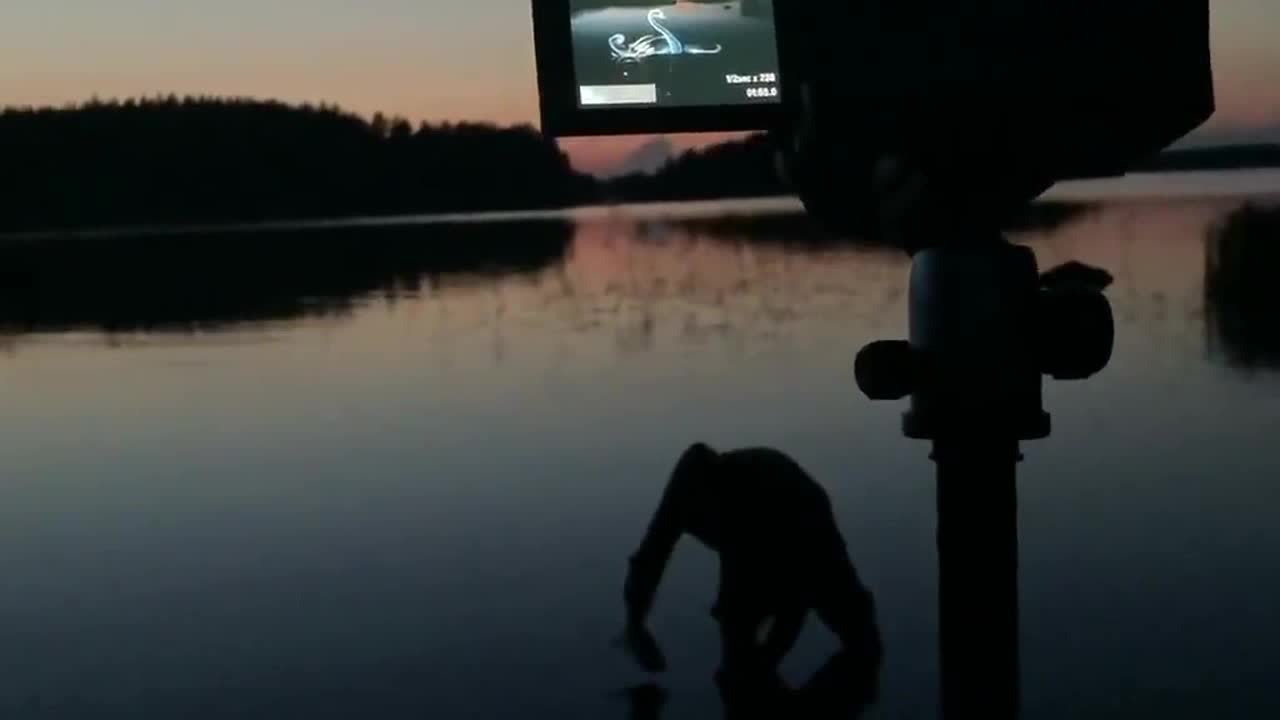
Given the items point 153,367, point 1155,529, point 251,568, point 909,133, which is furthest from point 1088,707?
point 153,367

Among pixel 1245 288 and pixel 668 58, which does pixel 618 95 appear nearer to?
pixel 668 58

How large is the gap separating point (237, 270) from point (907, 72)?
910 inches

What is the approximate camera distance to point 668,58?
3.23ft

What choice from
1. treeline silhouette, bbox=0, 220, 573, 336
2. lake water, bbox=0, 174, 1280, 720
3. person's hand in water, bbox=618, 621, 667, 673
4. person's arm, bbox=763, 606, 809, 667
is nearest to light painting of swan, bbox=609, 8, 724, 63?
lake water, bbox=0, 174, 1280, 720

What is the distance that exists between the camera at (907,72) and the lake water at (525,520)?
0.79m

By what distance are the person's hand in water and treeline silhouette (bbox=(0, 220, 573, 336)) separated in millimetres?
10363

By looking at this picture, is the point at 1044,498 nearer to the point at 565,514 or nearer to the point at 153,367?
the point at 565,514

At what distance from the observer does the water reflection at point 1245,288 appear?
28.5 ft

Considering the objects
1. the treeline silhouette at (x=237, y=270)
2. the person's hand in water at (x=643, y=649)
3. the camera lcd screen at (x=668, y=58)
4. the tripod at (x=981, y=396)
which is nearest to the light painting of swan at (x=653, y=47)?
the camera lcd screen at (x=668, y=58)

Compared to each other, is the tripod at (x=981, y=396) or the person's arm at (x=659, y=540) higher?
the tripod at (x=981, y=396)

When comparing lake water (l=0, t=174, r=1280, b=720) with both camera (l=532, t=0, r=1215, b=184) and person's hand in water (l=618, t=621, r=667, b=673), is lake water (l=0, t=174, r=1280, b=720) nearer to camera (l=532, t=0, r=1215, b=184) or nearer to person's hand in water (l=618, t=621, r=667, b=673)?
person's hand in water (l=618, t=621, r=667, b=673)

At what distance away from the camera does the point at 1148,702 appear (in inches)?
104

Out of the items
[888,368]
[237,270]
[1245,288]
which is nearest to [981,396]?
[888,368]

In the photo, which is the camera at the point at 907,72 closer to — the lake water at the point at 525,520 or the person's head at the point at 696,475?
the lake water at the point at 525,520
